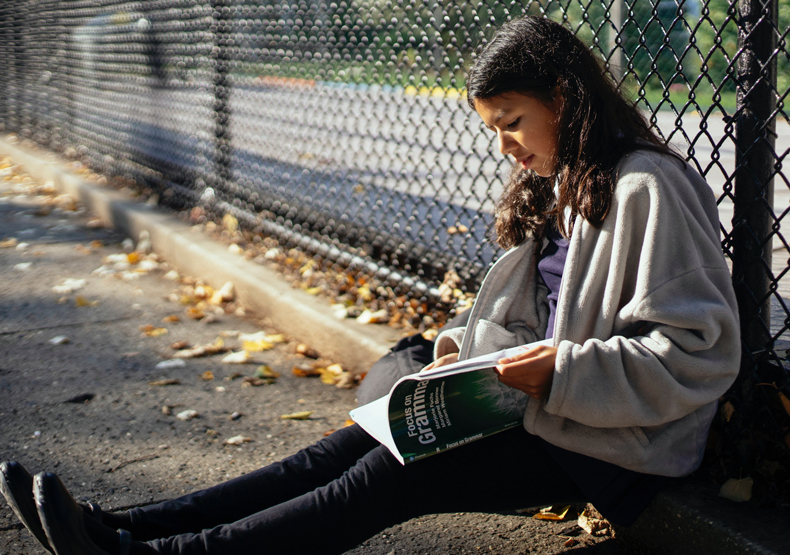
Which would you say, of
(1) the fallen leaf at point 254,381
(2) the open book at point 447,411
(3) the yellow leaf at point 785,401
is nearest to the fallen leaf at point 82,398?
(1) the fallen leaf at point 254,381

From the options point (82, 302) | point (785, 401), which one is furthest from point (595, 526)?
point (82, 302)

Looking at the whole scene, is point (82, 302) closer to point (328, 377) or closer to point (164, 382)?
point (164, 382)

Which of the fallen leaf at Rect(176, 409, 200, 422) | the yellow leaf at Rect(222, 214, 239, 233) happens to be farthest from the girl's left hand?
the yellow leaf at Rect(222, 214, 239, 233)

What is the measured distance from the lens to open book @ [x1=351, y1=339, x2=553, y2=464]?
1743mm

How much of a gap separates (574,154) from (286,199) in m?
3.24

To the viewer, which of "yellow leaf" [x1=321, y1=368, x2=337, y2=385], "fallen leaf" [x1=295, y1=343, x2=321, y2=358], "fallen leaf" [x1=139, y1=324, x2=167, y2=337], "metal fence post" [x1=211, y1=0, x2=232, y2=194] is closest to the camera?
"yellow leaf" [x1=321, y1=368, x2=337, y2=385]

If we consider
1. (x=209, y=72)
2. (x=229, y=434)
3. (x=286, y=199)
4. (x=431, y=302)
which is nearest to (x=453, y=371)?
(x=229, y=434)

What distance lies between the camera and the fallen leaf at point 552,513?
2.23 metres

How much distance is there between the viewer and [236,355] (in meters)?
3.55

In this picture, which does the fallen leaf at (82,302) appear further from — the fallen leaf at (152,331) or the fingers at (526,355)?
the fingers at (526,355)

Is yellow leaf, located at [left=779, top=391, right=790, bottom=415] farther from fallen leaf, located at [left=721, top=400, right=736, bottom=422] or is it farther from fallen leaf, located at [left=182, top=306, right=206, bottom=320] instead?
fallen leaf, located at [left=182, top=306, right=206, bottom=320]

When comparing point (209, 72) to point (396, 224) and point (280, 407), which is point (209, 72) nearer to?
point (396, 224)

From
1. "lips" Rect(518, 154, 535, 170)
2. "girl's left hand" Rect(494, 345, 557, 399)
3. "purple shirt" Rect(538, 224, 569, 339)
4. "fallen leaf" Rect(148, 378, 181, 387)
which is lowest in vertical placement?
"fallen leaf" Rect(148, 378, 181, 387)

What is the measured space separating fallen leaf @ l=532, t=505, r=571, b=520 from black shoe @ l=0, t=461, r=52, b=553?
1327 millimetres
